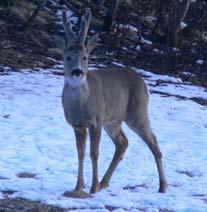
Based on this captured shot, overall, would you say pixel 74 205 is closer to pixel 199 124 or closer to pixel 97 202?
pixel 97 202

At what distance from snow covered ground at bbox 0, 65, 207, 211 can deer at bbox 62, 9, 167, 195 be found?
0.41 metres

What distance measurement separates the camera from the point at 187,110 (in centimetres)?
1631

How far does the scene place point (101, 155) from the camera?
1105 centimetres

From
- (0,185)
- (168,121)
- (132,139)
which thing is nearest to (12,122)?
(132,139)

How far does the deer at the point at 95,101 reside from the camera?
8.00 m

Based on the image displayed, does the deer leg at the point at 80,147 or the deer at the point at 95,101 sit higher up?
the deer at the point at 95,101

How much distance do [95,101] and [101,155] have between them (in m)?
2.94

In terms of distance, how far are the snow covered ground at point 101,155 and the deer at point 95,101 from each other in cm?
41

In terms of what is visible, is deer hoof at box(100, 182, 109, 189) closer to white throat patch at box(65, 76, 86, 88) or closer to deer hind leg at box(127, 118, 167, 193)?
deer hind leg at box(127, 118, 167, 193)

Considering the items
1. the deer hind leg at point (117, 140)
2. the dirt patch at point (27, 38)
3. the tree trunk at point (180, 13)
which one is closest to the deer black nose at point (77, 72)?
the deer hind leg at point (117, 140)

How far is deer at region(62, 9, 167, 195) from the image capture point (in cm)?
800

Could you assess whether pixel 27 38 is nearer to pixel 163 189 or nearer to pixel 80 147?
pixel 163 189

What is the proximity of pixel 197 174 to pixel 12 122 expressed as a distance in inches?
159

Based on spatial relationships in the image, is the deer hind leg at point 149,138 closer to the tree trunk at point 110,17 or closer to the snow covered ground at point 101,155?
the snow covered ground at point 101,155
